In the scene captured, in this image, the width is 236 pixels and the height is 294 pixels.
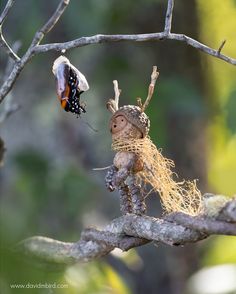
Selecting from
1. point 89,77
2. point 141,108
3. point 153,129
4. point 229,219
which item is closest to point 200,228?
point 229,219

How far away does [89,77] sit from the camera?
2842 millimetres

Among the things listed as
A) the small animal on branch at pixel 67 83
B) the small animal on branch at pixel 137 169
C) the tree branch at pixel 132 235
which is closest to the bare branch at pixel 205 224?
the tree branch at pixel 132 235

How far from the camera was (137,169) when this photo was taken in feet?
3.22

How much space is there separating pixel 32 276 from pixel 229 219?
270 mm

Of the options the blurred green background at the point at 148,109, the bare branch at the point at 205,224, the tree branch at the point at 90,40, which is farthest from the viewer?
the blurred green background at the point at 148,109

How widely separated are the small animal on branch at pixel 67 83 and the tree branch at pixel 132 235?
0.18 metres

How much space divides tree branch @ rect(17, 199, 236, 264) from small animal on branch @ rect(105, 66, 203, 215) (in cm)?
4

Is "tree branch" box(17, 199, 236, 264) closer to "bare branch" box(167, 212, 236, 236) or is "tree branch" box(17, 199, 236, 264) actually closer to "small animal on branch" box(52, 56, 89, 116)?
"bare branch" box(167, 212, 236, 236)

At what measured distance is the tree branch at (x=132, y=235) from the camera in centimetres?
79

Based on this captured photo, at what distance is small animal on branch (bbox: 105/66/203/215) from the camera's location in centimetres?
96

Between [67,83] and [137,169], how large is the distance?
151mm

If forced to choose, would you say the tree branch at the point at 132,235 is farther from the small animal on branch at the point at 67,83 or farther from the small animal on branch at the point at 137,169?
the small animal on branch at the point at 67,83

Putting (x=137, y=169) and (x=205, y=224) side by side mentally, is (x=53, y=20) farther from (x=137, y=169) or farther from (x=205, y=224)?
(x=205, y=224)

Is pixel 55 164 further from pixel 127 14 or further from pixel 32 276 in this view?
pixel 32 276
